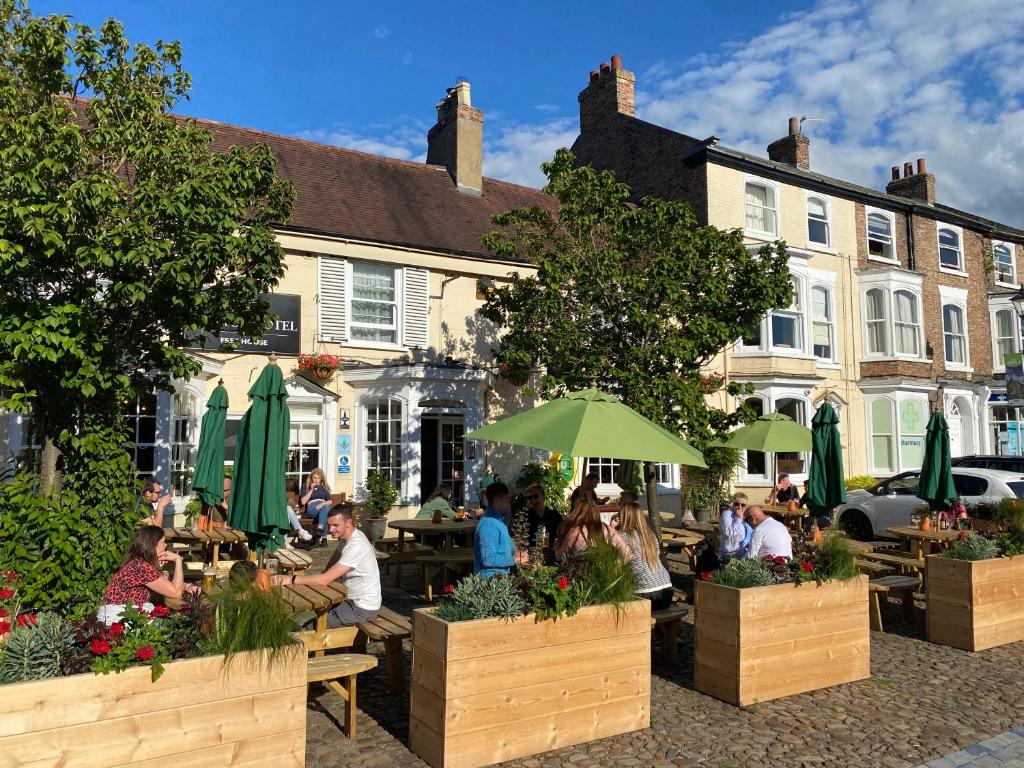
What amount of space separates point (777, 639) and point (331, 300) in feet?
38.5

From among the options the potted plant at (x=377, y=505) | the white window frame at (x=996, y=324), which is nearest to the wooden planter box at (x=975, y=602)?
the potted plant at (x=377, y=505)

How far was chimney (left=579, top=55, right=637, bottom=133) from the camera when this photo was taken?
2397cm

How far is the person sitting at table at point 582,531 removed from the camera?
692 centimetres

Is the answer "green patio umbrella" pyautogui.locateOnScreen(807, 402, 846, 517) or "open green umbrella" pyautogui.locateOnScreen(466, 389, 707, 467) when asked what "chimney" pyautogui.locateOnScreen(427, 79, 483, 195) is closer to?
"green patio umbrella" pyautogui.locateOnScreen(807, 402, 846, 517)

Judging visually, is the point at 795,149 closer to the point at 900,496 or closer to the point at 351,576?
the point at 900,496

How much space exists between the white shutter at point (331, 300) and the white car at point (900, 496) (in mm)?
10451

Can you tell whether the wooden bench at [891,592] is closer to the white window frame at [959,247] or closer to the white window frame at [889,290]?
the white window frame at [889,290]

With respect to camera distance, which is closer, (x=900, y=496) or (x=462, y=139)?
(x=900, y=496)

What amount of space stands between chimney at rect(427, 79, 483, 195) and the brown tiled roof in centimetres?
31

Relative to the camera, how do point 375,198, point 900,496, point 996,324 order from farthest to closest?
point 996,324 → point 375,198 → point 900,496

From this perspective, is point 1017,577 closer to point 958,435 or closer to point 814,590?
point 814,590

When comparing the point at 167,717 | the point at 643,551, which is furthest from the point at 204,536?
the point at 167,717

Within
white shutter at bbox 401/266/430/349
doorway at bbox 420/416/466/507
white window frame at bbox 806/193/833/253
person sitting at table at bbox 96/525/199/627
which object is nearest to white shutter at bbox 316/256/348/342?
white shutter at bbox 401/266/430/349

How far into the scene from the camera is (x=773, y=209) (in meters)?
21.6
